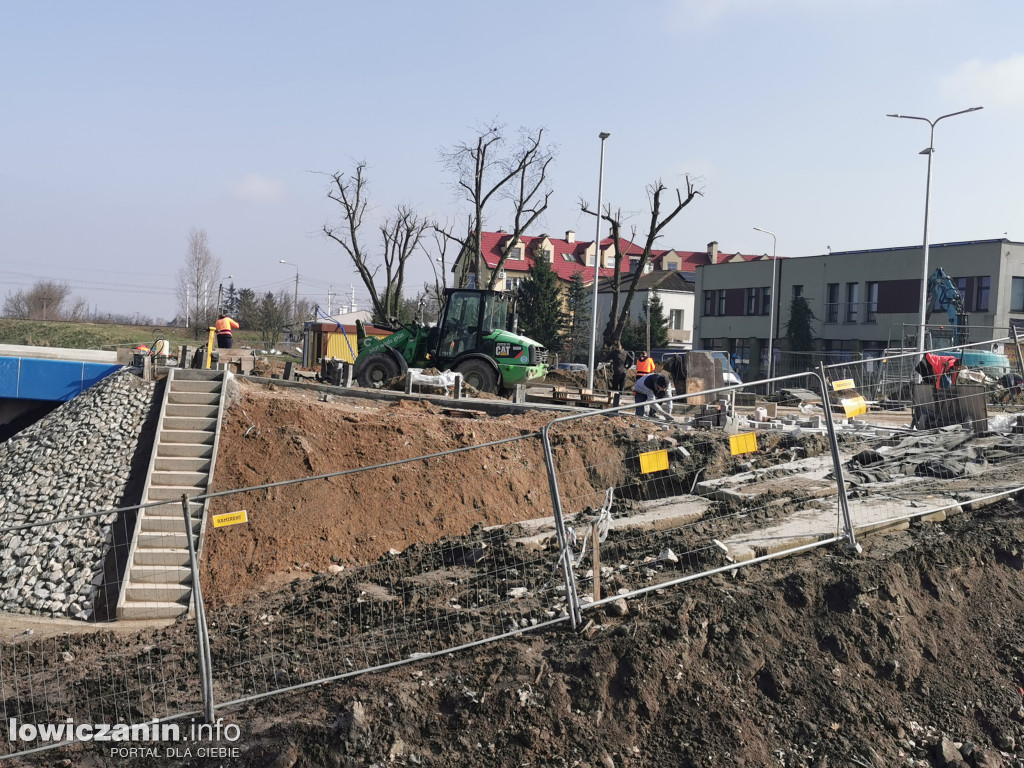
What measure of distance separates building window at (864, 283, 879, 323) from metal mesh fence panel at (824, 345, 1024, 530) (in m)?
32.5

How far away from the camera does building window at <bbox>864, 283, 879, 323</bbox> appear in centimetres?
4294

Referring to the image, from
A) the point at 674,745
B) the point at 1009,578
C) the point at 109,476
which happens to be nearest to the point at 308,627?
the point at 674,745

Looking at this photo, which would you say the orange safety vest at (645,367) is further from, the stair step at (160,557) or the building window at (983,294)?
the building window at (983,294)

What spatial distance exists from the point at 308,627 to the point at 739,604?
3.64 m

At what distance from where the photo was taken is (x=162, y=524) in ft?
40.9

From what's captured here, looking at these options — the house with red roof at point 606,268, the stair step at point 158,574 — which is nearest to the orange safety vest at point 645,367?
the stair step at point 158,574

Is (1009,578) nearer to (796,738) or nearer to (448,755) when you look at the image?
(796,738)

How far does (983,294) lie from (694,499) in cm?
3491

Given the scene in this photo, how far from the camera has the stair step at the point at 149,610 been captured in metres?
11.1

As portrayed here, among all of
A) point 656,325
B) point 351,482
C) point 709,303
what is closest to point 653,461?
point 351,482

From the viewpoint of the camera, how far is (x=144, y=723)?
213 inches

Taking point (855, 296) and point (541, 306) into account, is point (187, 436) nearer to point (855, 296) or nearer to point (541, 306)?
point (855, 296)

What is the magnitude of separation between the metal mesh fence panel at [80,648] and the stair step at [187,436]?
1.85 meters

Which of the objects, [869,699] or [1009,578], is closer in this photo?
[869,699]
